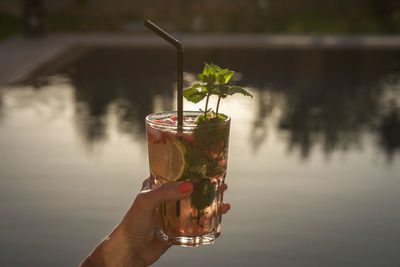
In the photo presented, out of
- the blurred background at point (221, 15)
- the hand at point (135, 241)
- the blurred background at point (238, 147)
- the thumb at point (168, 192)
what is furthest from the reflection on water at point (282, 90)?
the blurred background at point (221, 15)

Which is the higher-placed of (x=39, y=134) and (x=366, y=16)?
(x=366, y=16)

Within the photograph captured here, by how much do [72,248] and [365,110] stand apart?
21.9ft

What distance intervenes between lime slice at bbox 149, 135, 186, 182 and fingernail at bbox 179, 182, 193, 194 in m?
0.07

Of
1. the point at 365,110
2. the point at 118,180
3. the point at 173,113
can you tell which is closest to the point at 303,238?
the point at 118,180

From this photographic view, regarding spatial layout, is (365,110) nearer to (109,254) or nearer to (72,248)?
(72,248)

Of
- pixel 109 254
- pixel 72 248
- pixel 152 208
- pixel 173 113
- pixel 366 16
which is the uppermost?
pixel 366 16

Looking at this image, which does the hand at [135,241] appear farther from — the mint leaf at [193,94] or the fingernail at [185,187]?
the mint leaf at [193,94]

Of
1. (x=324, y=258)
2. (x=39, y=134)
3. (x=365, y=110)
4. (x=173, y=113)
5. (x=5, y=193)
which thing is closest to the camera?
(x=173, y=113)

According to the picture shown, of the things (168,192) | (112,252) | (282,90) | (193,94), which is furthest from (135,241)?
(282,90)

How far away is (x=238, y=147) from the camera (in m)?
7.99

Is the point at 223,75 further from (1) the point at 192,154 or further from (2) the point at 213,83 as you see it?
(1) the point at 192,154

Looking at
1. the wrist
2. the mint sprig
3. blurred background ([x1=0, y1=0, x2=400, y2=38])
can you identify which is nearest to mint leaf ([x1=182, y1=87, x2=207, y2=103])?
the mint sprig

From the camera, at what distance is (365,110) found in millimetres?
10539

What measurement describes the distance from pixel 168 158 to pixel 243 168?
4516 millimetres
